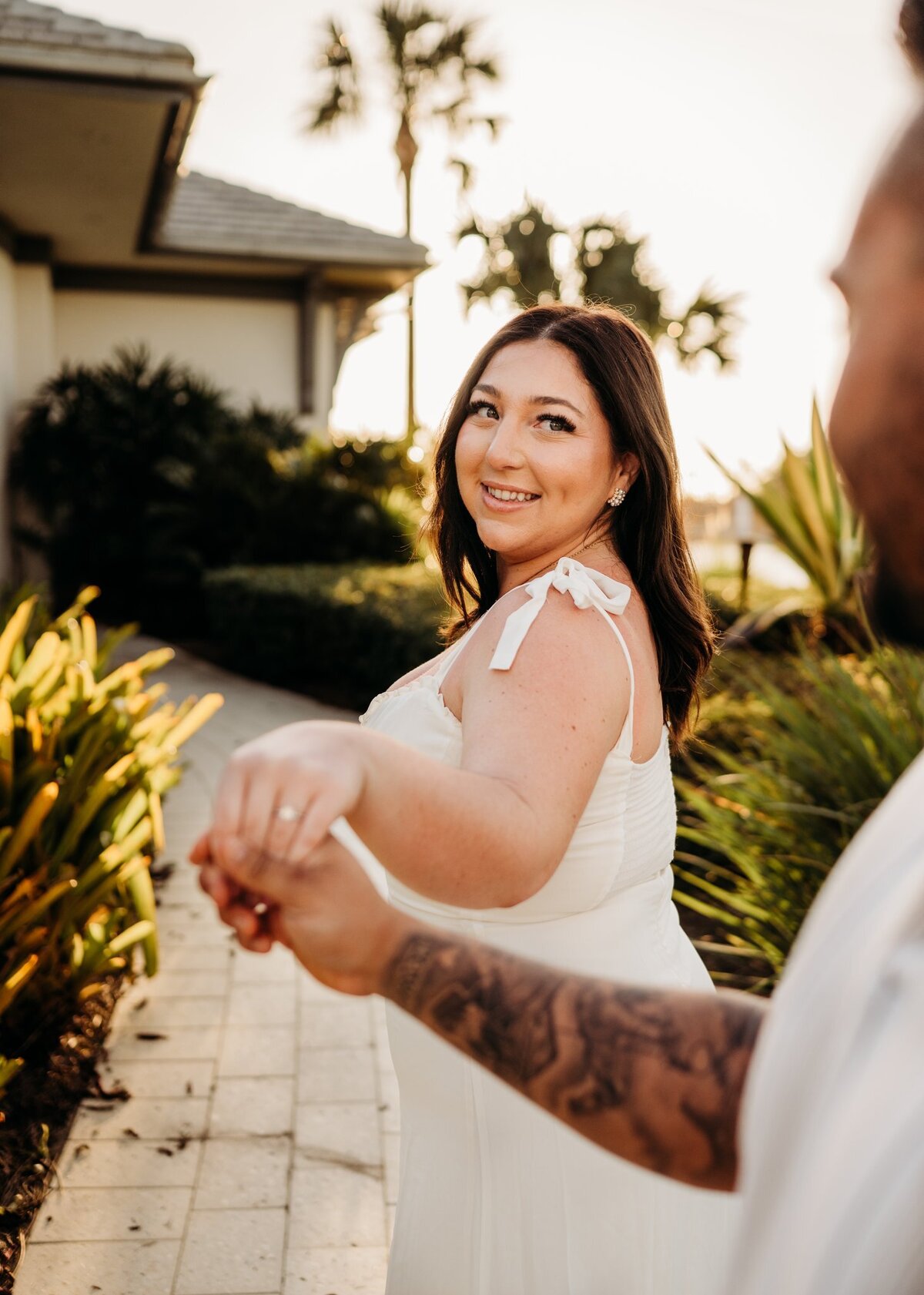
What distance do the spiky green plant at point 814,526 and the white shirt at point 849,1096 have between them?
6359 millimetres

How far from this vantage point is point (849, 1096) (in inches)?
28.3

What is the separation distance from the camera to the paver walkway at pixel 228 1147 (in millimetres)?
2773

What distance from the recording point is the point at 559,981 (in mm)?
1052

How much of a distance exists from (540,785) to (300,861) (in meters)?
0.37

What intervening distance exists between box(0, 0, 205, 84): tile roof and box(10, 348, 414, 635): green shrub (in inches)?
217

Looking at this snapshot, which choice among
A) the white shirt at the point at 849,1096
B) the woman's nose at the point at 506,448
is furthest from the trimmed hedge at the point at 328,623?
the white shirt at the point at 849,1096

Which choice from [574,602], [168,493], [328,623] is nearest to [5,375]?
[168,493]

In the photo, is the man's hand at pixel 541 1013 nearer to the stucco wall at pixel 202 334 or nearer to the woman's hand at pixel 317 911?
the woman's hand at pixel 317 911

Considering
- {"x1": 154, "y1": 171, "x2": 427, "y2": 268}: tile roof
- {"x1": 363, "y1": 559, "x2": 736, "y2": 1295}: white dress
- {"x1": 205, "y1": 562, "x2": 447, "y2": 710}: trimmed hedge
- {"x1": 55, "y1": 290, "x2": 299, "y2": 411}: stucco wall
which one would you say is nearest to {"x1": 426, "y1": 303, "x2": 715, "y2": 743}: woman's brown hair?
{"x1": 363, "y1": 559, "x2": 736, "y2": 1295}: white dress

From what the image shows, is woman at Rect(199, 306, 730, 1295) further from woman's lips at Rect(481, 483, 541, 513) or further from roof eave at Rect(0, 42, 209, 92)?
roof eave at Rect(0, 42, 209, 92)

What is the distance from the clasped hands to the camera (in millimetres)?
962

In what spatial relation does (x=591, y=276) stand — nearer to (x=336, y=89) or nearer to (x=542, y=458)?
(x=336, y=89)

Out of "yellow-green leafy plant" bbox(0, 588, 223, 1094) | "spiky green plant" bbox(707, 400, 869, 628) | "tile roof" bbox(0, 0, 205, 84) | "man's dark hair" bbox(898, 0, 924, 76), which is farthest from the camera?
"tile roof" bbox(0, 0, 205, 84)

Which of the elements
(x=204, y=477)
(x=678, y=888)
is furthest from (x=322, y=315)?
(x=678, y=888)
